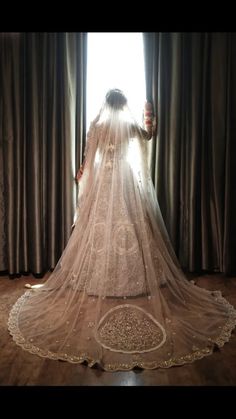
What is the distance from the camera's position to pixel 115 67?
3.20 m

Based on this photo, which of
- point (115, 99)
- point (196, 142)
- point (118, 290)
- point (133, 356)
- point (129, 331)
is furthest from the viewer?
point (196, 142)

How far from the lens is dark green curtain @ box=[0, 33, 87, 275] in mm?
3023

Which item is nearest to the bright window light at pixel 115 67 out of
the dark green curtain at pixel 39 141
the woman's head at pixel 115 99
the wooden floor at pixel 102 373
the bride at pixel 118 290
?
the dark green curtain at pixel 39 141

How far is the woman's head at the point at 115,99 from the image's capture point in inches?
106

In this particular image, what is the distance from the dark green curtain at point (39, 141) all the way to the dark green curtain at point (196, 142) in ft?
2.26

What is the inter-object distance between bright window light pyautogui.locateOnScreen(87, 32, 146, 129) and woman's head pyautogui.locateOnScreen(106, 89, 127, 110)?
1.63 feet

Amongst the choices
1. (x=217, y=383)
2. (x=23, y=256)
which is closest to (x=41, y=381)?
(x=217, y=383)

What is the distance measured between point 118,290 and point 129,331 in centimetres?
44

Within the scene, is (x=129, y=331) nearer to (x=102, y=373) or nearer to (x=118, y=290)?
(x=102, y=373)

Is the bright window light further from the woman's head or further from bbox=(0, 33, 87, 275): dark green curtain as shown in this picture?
the woman's head

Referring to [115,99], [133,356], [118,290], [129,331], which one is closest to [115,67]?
[115,99]

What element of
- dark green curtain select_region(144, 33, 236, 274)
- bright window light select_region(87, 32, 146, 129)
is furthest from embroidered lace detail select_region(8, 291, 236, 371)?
bright window light select_region(87, 32, 146, 129)
